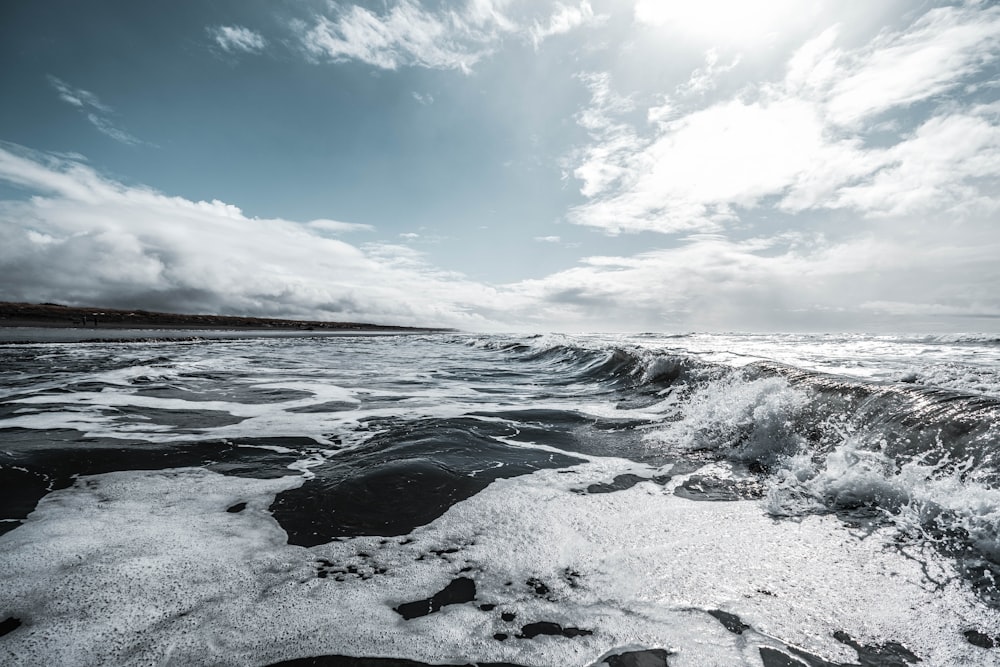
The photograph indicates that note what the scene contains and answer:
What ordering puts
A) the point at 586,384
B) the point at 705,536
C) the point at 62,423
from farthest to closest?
the point at 586,384 → the point at 62,423 → the point at 705,536

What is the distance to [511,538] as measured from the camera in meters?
2.66

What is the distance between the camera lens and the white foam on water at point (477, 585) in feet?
5.70

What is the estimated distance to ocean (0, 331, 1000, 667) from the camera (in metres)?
Answer: 1.78

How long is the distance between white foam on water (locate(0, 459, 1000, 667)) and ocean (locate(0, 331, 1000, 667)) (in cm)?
1

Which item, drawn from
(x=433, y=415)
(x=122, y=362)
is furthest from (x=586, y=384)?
(x=122, y=362)

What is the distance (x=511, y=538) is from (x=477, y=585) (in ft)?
1.73

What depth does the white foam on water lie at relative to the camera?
68.4 inches

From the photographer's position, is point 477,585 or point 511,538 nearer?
point 477,585

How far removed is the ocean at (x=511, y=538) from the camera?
1777mm

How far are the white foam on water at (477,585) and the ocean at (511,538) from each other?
0.04ft

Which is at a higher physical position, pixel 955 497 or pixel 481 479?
pixel 955 497

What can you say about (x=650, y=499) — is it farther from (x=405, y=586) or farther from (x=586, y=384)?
(x=586, y=384)

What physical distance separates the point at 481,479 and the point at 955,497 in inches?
132

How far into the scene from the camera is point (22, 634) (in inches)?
66.6
